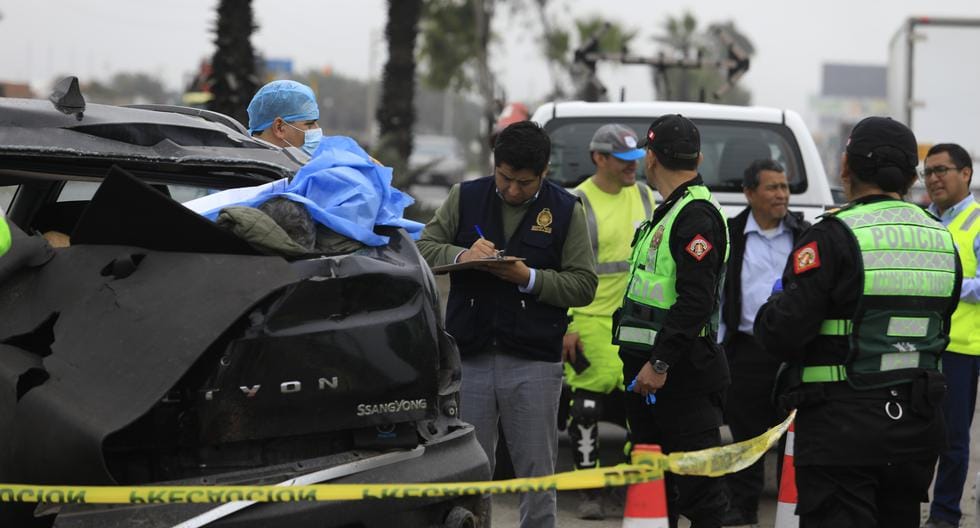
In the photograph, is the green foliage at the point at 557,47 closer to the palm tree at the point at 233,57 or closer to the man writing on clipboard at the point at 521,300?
the palm tree at the point at 233,57

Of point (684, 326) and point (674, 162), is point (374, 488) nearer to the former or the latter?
point (684, 326)

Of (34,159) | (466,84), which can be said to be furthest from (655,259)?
(466,84)

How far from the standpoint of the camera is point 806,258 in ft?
14.7

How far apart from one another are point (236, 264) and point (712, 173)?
4932mm

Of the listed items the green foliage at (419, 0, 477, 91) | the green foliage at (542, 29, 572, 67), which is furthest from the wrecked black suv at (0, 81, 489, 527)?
the green foliage at (542, 29, 572, 67)

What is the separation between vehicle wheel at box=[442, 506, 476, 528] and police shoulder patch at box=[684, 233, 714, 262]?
1520mm

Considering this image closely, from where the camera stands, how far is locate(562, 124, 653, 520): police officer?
6848 mm

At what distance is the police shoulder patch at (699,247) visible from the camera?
512 centimetres

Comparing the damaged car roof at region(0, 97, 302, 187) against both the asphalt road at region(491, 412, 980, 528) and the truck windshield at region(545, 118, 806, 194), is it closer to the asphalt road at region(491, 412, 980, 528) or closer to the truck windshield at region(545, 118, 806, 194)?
the asphalt road at region(491, 412, 980, 528)

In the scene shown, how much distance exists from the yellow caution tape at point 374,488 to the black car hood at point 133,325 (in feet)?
0.24

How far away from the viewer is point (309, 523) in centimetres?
362

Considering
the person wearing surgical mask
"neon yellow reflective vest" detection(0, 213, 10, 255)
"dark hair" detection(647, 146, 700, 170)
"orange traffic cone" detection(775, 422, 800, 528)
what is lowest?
"orange traffic cone" detection(775, 422, 800, 528)

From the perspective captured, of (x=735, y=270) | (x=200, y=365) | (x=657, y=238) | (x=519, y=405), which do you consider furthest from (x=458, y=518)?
(x=735, y=270)

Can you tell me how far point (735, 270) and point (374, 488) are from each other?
381cm
